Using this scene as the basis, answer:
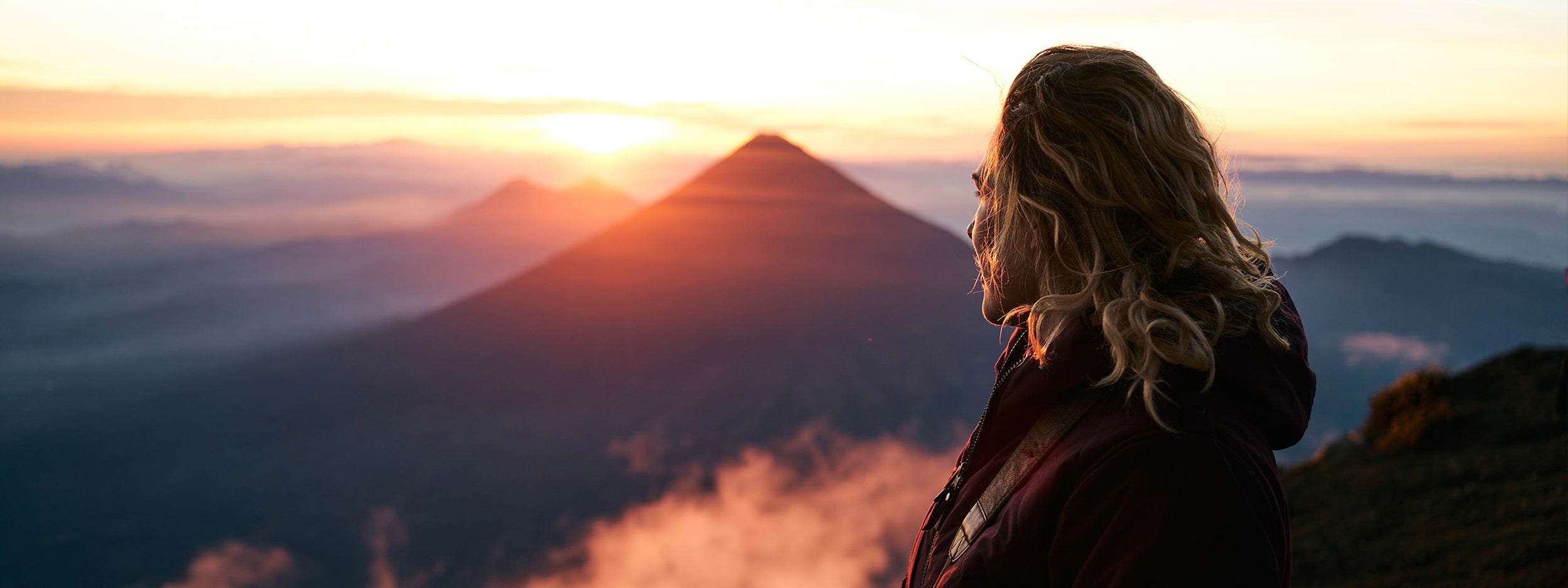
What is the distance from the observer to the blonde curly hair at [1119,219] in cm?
168

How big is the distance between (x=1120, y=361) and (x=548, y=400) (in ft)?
276

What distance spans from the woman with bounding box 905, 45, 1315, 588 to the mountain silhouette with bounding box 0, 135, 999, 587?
65.1m

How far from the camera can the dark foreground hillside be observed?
10023mm

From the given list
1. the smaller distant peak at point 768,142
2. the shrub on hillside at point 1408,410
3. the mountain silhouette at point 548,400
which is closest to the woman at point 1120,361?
the shrub on hillside at point 1408,410

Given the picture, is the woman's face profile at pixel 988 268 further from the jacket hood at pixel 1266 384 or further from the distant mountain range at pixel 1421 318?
the distant mountain range at pixel 1421 318

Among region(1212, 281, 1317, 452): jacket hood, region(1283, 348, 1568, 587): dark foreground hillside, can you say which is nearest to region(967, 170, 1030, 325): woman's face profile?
region(1212, 281, 1317, 452): jacket hood

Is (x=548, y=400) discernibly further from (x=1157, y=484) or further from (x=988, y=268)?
(x=1157, y=484)

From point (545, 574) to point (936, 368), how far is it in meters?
41.3

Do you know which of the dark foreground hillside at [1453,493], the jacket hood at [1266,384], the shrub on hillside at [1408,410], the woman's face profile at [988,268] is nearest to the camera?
the jacket hood at [1266,384]

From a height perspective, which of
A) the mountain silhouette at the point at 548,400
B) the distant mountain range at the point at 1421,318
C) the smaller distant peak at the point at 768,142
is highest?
the smaller distant peak at the point at 768,142

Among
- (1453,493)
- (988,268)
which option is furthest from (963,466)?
(1453,493)

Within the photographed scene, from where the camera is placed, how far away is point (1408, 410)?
58.5 feet

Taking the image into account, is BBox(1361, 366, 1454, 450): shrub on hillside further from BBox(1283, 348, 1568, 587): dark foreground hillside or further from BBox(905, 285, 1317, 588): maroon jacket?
BBox(905, 285, 1317, 588): maroon jacket

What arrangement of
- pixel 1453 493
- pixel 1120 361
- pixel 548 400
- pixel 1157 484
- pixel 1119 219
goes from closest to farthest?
pixel 1157 484 < pixel 1120 361 < pixel 1119 219 < pixel 1453 493 < pixel 548 400
